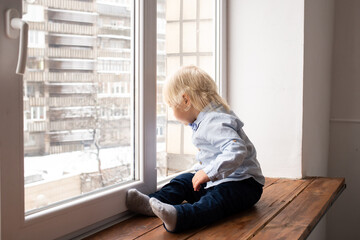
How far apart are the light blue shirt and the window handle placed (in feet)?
2.27

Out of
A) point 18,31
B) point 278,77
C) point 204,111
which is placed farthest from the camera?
point 278,77

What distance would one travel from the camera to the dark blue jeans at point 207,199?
51.0 inches

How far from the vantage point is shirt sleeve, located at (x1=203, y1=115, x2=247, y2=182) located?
4.47 ft

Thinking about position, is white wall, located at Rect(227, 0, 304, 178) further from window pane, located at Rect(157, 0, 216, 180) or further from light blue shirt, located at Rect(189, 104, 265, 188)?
light blue shirt, located at Rect(189, 104, 265, 188)

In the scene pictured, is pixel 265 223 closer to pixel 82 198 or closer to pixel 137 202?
pixel 137 202

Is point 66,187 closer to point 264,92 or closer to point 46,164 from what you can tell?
point 46,164

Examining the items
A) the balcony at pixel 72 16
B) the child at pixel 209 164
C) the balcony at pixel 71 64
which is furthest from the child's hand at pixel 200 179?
the balcony at pixel 72 16

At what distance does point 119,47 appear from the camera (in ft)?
4.67

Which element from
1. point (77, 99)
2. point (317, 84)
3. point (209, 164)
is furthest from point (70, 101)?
point (317, 84)

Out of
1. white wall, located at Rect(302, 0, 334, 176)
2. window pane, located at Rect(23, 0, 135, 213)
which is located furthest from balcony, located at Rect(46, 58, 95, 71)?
white wall, located at Rect(302, 0, 334, 176)

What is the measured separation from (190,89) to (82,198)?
1.83ft

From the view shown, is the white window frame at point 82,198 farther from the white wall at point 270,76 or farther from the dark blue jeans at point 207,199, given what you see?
the white wall at point 270,76

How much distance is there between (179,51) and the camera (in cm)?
185

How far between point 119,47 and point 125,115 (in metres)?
0.23
